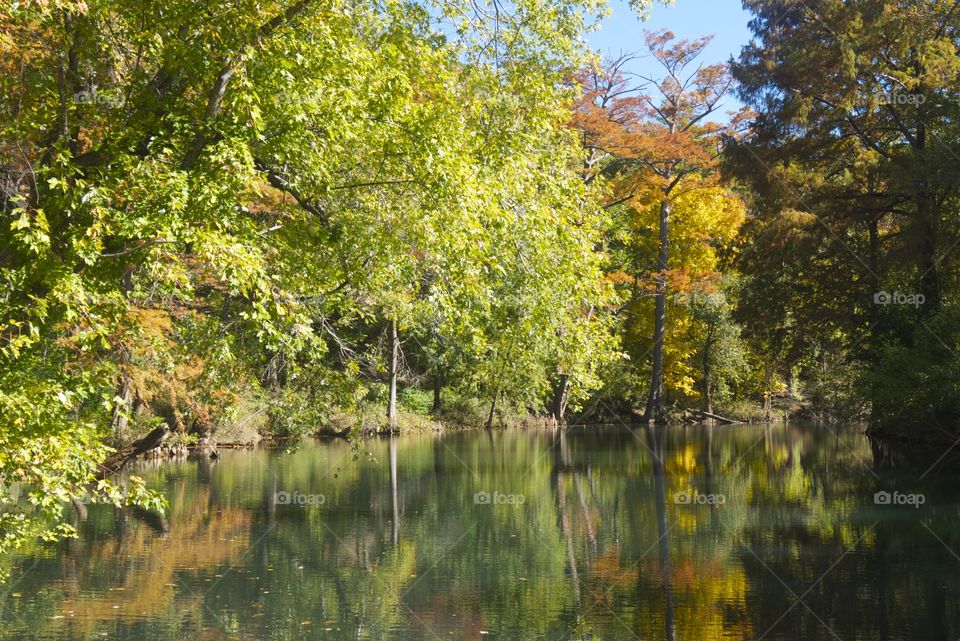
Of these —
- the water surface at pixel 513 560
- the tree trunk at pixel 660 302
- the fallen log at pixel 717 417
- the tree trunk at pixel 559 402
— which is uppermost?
the tree trunk at pixel 660 302

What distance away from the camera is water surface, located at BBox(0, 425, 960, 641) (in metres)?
7.77

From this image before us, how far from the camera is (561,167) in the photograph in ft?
34.4

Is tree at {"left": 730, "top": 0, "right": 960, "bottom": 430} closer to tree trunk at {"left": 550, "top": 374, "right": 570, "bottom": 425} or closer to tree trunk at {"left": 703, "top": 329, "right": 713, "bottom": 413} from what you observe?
tree trunk at {"left": 550, "top": 374, "right": 570, "bottom": 425}

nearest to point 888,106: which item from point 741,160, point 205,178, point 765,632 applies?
point 741,160

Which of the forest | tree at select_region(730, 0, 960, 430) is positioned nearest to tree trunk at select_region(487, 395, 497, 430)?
tree at select_region(730, 0, 960, 430)

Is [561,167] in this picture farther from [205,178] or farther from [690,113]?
[690,113]

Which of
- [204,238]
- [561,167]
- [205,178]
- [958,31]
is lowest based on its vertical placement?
[204,238]

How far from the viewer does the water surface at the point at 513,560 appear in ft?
25.5

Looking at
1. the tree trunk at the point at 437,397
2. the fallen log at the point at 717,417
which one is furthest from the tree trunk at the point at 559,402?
the fallen log at the point at 717,417

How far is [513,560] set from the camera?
10.5 meters

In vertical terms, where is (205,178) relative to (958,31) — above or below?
below

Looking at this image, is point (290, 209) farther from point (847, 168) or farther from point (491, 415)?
point (491, 415)

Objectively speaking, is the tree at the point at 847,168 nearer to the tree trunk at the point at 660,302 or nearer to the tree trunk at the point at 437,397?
the tree trunk at the point at 660,302

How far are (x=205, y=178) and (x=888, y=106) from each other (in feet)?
62.1
